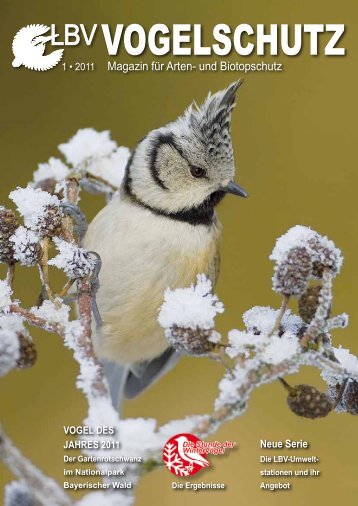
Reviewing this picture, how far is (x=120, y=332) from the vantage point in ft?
4.64

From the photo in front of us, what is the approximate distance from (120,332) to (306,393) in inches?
26.4

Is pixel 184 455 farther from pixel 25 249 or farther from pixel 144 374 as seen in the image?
pixel 144 374

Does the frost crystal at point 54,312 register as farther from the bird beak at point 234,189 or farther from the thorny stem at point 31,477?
the bird beak at point 234,189

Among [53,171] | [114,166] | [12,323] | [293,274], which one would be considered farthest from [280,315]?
[114,166]

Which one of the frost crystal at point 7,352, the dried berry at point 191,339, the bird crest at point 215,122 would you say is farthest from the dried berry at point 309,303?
the bird crest at point 215,122

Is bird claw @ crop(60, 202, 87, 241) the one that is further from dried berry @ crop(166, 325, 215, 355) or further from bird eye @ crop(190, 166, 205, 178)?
dried berry @ crop(166, 325, 215, 355)

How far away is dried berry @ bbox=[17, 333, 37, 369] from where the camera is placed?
29.2 inches

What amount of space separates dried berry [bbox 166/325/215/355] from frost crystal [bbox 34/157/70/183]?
60 cm

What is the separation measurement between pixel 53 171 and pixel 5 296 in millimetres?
508

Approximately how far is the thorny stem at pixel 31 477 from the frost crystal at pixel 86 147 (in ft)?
2.71

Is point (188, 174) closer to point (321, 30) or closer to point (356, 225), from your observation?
point (321, 30)

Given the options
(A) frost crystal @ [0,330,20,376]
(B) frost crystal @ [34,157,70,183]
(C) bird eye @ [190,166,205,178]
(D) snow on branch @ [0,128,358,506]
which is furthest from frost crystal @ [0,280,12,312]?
(C) bird eye @ [190,166,205,178]

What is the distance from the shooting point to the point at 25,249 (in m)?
0.87

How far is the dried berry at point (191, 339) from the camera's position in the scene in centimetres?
75
